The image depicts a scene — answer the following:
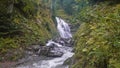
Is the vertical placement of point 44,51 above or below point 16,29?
below

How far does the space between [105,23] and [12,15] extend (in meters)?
13.3

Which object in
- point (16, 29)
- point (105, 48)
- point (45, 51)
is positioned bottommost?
point (45, 51)

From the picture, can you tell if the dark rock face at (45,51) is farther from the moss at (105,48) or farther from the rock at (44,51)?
the moss at (105,48)

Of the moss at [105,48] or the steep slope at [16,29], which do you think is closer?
the moss at [105,48]

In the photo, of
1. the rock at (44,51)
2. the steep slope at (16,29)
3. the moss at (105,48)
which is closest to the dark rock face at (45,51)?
the rock at (44,51)

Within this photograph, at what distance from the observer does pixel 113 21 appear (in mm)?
5422

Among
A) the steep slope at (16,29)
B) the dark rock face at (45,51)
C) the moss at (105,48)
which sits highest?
the moss at (105,48)

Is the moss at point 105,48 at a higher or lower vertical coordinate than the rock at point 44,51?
higher

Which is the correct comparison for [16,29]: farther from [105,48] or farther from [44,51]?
[105,48]

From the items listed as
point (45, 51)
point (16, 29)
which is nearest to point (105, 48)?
point (45, 51)

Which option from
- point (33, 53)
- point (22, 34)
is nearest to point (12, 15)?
point (22, 34)

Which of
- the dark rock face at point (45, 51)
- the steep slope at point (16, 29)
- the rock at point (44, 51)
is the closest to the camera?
the steep slope at point (16, 29)

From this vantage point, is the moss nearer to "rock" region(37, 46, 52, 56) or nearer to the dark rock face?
the dark rock face

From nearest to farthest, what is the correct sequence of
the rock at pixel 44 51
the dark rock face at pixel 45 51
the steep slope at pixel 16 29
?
the steep slope at pixel 16 29
the dark rock face at pixel 45 51
the rock at pixel 44 51
